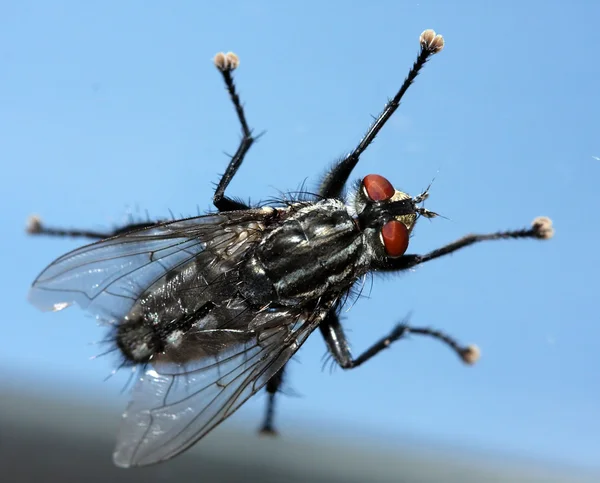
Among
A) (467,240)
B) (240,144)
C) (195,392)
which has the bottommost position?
(195,392)

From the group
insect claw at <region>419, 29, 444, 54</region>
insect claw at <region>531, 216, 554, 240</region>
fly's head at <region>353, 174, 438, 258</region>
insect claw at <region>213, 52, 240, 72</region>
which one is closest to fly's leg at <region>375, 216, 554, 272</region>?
insect claw at <region>531, 216, 554, 240</region>

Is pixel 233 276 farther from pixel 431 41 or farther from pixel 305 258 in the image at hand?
pixel 431 41

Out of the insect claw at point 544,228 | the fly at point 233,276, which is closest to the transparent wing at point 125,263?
the fly at point 233,276

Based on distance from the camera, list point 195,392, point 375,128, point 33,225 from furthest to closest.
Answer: point 33,225, point 375,128, point 195,392

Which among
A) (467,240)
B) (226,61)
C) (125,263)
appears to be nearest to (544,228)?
(467,240)

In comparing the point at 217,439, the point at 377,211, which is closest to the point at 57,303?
the point at 377,211

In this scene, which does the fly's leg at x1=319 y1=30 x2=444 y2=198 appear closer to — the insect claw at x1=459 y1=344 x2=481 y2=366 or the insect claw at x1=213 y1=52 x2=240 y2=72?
the insect claw at x1=213 y1=52 x2=240 y2=72

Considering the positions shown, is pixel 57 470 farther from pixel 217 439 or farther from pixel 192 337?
pixel 192 337
